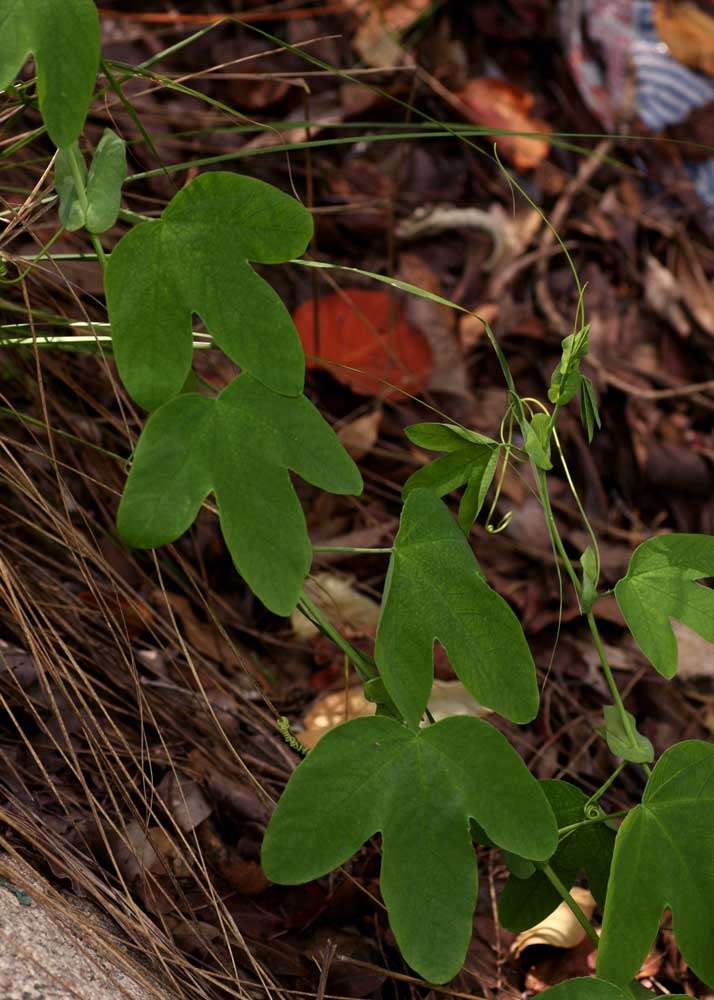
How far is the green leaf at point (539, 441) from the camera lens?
931 millimetres

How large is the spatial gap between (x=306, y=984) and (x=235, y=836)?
0.21m

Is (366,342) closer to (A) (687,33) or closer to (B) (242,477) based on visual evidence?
(B) (242,477)

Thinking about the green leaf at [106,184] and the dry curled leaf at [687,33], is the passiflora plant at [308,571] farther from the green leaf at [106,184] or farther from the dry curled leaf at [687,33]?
the dry curled leaf at [687,33]

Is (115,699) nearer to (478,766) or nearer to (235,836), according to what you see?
(235,836)

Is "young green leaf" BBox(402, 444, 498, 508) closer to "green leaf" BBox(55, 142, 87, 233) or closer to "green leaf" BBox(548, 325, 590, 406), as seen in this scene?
"green leaf" BBox(548, 325, 590, 406)

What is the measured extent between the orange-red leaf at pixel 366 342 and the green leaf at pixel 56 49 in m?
1.03

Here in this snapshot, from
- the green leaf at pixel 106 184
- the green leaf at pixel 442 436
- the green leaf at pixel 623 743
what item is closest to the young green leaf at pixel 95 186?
the green leaf at pixel 106 184

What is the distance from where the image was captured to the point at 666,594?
3.16ft

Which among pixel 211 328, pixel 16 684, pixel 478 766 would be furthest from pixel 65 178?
pixel 478 766

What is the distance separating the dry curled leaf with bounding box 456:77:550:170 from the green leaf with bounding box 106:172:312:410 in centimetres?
172

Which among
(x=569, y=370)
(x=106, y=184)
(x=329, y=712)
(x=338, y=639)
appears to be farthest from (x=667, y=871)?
(x=106, y=184)

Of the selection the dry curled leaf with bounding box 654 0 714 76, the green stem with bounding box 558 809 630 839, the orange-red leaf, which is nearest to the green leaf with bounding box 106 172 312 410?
the green stem with bounding box 558 809 630 839

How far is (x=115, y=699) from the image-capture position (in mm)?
1204

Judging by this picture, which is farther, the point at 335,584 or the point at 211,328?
the point at 335,584
